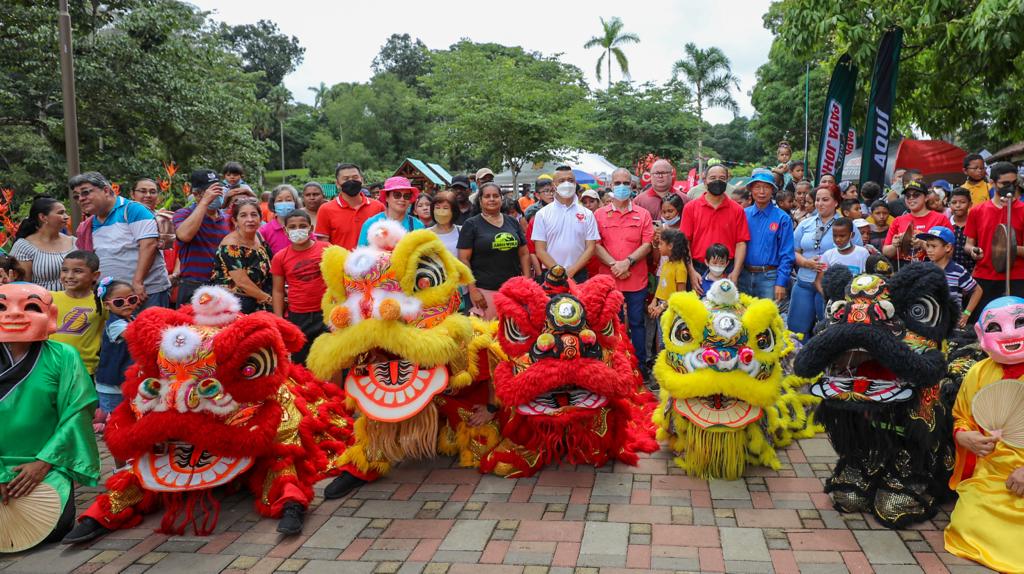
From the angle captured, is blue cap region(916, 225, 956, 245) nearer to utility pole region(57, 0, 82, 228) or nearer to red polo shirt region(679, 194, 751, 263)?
red polo shirt region(679, 194, 751, 263)

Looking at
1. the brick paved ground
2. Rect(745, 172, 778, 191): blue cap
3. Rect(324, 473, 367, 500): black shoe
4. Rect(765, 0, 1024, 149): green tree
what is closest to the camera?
the brick paved ground

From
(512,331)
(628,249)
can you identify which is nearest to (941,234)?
(628,249)

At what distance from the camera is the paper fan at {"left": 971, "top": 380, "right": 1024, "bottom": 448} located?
315cm

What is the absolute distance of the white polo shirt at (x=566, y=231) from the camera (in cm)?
591

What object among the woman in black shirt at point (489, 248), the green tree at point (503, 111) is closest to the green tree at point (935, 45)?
the woman in black shirt at point (489, 248)

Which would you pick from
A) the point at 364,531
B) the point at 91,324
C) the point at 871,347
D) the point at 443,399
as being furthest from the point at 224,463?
the point at 871,347

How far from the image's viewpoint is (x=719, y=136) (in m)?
58.8

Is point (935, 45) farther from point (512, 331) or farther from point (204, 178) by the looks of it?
point (204, 178)

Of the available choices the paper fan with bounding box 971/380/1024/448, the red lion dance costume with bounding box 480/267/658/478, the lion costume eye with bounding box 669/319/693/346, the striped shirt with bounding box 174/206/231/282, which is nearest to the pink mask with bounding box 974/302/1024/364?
the paper fan with bounding box 971/380/1024/448

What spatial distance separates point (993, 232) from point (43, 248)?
7339 mm

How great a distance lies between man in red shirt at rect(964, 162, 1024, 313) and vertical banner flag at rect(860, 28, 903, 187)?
3.84 meters

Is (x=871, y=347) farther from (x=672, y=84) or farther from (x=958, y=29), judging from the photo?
(x=672, y=84)

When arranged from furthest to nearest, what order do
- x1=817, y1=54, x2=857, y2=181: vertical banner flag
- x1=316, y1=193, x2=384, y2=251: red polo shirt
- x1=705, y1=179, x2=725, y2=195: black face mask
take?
x1=817, y1=54, x2=857, y2=181: vertical banner flag → x1=316, y1=193, x2=384, y2=251: red polo shirt → x1=705, y1=179, x2=725, y2=195: black face mask

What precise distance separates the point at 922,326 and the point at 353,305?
120 inches
